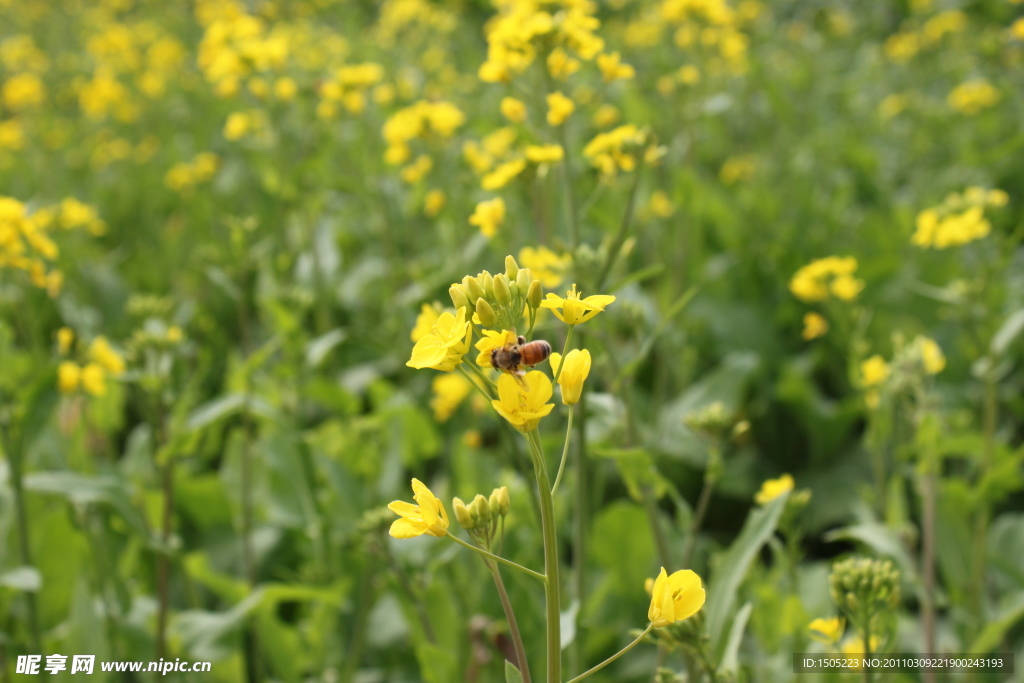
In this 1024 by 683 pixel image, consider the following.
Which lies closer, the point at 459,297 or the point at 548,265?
the point at 459,297

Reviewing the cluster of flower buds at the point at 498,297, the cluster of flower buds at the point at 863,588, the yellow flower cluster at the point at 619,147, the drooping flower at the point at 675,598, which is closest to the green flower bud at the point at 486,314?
the cluster of flower buds at the point at 498,297

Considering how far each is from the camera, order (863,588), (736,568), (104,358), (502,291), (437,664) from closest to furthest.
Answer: (502,291)
(863,588)
(736,568)
(437,664)
(104,358)

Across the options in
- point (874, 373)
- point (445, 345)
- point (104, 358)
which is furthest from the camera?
point (104, 358)

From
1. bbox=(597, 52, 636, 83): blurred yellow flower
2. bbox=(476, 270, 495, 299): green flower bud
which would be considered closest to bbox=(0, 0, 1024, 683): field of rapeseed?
bbox=(476, 270, 495, 299): green flower bud

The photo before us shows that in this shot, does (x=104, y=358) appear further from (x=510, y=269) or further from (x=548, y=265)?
(x=510, y=269)

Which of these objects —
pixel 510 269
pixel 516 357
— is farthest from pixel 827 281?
pixel 516 357

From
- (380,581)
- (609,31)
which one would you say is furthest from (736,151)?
(380,581)
